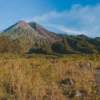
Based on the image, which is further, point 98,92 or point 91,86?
point 91,86

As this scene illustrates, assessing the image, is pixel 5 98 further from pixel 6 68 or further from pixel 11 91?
pixel 6 68

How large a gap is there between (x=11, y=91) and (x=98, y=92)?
2878 mm

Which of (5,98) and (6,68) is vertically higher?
(6,68)

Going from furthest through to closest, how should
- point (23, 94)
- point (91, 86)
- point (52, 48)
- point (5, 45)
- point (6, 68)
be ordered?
point (52, 48)
point (5, 45)
point (6, 68)
point (91, 86)
point (23, 94)

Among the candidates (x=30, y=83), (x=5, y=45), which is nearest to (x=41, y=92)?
(x=30, y=83)

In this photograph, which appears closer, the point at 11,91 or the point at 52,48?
the point at 11,91

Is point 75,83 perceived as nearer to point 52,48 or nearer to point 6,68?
point 6,68

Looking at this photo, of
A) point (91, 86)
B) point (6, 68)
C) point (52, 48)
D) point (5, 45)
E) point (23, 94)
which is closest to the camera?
point (23, 94)

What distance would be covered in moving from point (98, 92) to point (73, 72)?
5656 mm

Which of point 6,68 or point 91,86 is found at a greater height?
point 6,68

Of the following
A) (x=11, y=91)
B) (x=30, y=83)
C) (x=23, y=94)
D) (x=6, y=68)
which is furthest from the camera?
(x=6, y=68)

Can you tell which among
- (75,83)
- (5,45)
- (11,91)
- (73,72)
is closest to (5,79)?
(11,91)

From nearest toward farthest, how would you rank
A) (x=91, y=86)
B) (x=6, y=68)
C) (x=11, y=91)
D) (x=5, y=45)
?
(x=11, y=91) → (x=91, y=86) → (x=6, y=68) → (x=5, y=45)

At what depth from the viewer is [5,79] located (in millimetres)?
9453
